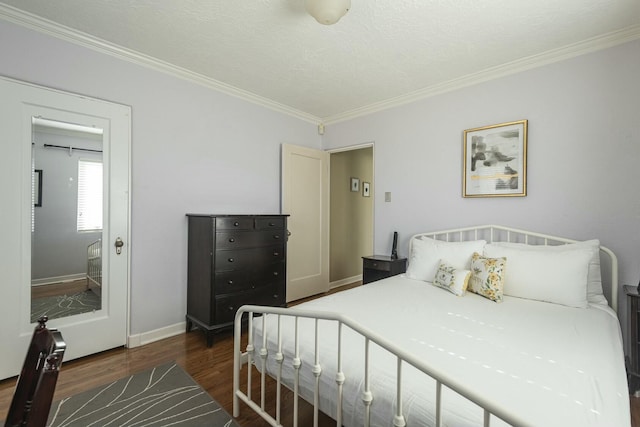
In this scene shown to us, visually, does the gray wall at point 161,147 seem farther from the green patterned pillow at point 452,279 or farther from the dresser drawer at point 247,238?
the green patterned pillow at point 452,279

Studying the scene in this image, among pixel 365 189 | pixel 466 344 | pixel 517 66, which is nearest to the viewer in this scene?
pixel 466 344

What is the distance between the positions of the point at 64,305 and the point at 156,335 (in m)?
0.76

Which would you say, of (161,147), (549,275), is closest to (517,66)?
(549,275)

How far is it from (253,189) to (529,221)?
2.81m

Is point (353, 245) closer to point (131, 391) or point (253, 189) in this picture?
point (253, 189)

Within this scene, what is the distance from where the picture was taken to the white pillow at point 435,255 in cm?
258

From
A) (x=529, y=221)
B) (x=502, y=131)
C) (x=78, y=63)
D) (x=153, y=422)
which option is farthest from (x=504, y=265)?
(x=78, y=63)

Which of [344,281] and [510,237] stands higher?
[510,237]

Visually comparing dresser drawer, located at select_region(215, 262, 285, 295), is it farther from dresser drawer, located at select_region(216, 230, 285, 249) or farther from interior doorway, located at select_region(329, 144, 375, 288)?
interior doorway, located at select_region(329, 144, 375, 288)

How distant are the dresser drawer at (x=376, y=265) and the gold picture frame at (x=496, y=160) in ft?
3.53

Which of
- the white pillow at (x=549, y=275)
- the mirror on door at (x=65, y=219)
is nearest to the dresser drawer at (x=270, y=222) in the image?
the mirror on door at (x=65, y=219)

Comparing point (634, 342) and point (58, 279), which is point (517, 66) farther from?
point (58, 279)

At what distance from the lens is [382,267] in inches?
129

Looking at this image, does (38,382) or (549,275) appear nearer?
(38,382)
